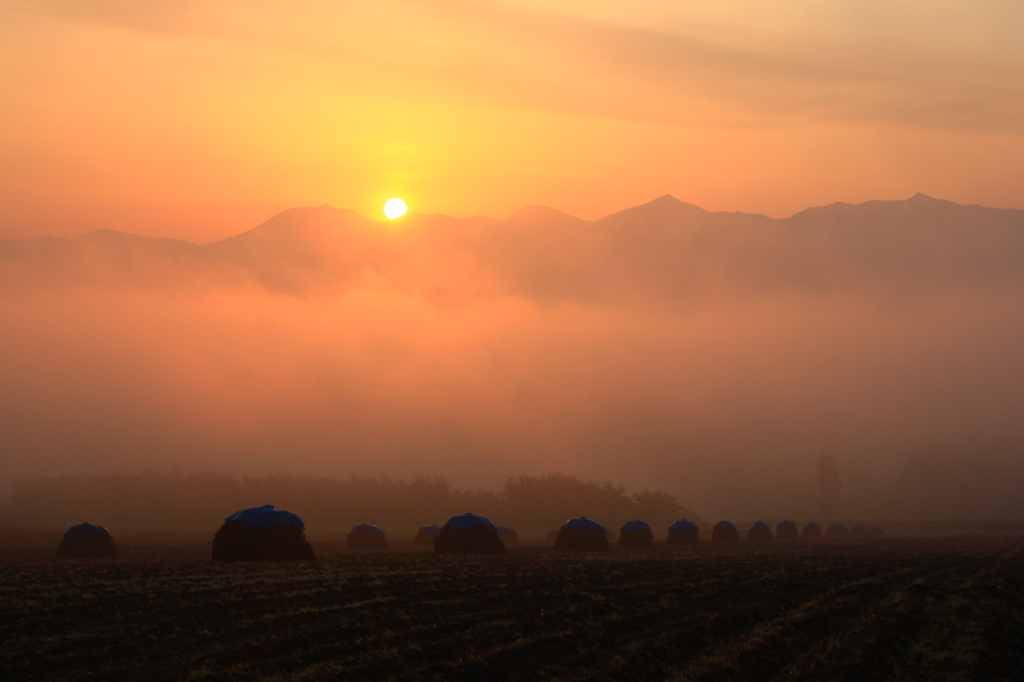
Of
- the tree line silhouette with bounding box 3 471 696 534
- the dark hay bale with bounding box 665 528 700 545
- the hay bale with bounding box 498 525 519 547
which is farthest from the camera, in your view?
the tree line silhouette with bounding box 3 471 696 534

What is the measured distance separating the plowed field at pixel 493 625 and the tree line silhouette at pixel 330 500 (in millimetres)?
104394

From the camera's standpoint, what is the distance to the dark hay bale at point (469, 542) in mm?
60656

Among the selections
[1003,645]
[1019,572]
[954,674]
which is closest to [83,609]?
[954,674]

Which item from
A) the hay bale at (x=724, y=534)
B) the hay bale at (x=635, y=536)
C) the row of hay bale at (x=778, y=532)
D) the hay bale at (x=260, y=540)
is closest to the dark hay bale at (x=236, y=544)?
the hay bale at (x=260, y=540)

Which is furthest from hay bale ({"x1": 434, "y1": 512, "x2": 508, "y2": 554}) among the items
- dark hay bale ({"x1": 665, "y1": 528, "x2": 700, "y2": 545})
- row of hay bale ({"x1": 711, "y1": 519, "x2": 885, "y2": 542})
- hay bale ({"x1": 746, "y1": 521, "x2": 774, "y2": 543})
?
hay bale ({"x1": 746, "y1": 521, "x2": 774, "y2": 543})

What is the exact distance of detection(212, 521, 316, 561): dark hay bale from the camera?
48.1 meters

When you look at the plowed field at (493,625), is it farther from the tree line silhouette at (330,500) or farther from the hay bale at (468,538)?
the tree line silhouette at (330,500)

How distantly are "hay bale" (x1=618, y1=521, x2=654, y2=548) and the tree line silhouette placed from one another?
57093 millimetres

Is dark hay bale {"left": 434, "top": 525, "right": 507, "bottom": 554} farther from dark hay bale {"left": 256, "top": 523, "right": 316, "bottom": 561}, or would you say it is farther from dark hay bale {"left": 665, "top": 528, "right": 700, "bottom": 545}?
dark hay bale {"left": 665, "top": 528, "right": 700, "bottom": 545}

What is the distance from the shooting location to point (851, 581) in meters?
39.9

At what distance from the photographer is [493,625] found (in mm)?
24750

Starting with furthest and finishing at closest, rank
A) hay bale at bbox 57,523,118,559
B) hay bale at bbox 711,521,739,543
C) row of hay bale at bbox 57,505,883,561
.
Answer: hay bale at bbox 711,521,739,543 < hay bale at bbox 57,523,118,559 < row of hay bale at bbox 57,505,883,561

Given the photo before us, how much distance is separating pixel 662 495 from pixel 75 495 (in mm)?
98899

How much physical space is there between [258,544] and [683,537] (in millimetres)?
55754
